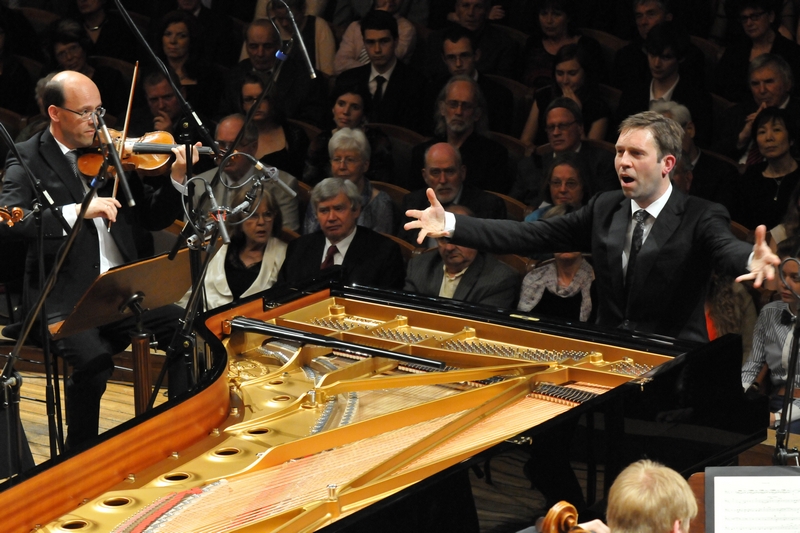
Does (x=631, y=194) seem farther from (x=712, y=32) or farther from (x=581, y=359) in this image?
(x=712, y=32)

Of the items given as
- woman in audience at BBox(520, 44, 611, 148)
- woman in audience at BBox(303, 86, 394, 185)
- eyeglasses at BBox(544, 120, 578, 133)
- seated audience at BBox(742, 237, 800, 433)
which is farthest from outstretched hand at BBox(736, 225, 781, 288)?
woman in audience at BBox(303, 86, 394, 185)

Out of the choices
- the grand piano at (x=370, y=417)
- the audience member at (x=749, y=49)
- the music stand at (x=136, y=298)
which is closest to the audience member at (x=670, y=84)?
the audience member at (x=749, y=49)

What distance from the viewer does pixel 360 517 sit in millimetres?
2236

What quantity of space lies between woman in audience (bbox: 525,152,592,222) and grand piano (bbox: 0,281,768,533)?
57.2 inches

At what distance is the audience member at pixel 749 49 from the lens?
5.84m

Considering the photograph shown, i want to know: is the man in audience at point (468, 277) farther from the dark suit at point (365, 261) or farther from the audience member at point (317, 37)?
the audience member at point (317, 37)

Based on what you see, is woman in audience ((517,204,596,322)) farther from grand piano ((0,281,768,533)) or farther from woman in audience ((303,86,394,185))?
woman in audience ((303,86,394,185))

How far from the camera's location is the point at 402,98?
21.9 feet

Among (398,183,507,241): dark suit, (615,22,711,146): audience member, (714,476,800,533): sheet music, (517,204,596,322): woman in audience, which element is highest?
(615,22,711,146): audience member

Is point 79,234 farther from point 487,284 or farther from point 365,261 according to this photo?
point 487,284

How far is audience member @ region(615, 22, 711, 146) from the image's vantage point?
19.2 ft

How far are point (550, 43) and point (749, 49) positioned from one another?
1.18 meters

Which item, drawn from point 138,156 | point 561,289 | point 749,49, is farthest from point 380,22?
point 138,156

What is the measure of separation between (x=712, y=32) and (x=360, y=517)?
518 centimetres
